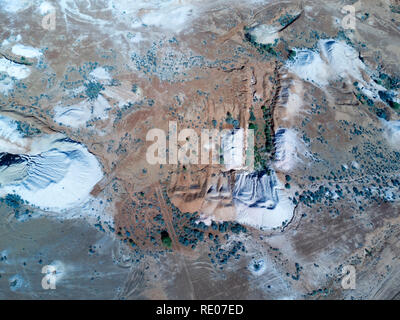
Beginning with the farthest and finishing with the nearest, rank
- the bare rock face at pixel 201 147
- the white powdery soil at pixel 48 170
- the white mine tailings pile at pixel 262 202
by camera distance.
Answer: the white mine tailings pile at pixel 262 202
the white powdery soil at pixel 48 170
the bare rock face at pixel 201 147

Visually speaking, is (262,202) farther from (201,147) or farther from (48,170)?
(48,170)

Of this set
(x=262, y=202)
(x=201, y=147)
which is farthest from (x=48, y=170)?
(x=262, y=202)

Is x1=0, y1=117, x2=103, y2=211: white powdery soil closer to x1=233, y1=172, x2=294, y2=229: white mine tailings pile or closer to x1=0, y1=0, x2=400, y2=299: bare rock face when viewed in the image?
x1=0, y1=0, x2=400, y2=299: bare rock face

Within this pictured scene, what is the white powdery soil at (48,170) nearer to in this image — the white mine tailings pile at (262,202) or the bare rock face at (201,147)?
the bare rock face at (201,147)

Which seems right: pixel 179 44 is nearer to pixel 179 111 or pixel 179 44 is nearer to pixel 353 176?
pixel 179 111

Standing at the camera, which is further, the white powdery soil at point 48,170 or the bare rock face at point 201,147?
the white powdery soil at point 48,170

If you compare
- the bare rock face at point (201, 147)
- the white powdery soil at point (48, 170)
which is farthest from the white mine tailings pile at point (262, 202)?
the white powdery soil at point (48, 170)

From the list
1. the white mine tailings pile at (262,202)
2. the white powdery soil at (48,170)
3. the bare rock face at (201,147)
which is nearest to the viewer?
the bare rock face at (201,147)

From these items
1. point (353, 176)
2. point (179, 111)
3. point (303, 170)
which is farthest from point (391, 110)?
point (179, 111)
